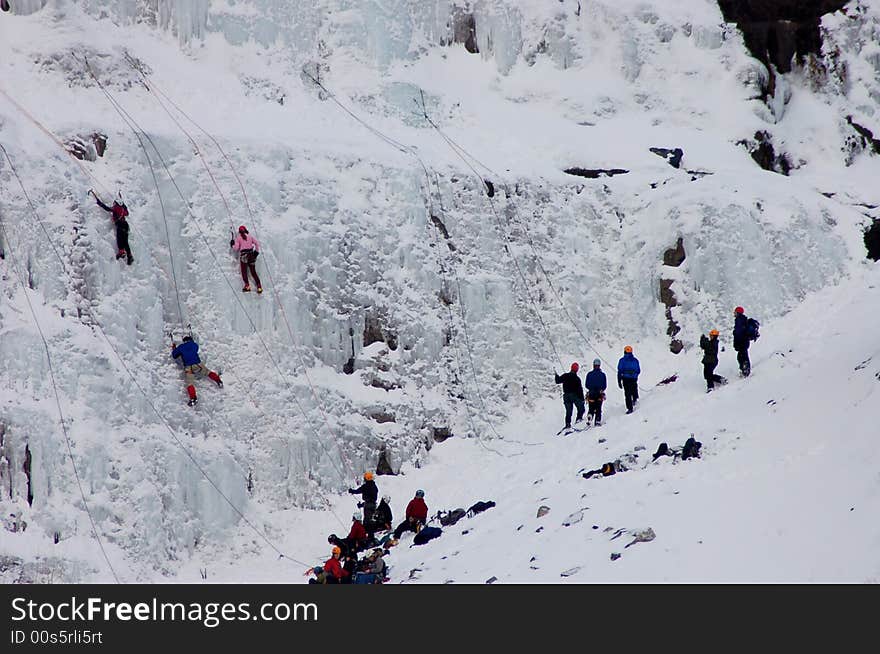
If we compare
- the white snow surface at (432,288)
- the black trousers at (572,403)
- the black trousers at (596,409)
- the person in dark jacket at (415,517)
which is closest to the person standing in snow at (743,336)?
the white snow surface at (432,288)

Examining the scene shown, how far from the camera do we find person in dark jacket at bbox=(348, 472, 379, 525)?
21562 millimetres

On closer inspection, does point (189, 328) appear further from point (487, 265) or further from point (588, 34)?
point (588, 34)

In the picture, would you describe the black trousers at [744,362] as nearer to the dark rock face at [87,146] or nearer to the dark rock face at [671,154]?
the dark rock face at [671,154]

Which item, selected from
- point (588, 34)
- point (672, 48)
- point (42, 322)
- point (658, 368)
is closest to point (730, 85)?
point (672, 48)

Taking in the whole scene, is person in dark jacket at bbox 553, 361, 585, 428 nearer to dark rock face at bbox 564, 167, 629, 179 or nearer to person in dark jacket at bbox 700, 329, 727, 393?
person in dark jacket at bbox 700, 329, 727, 393

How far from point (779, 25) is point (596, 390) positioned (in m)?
17.5

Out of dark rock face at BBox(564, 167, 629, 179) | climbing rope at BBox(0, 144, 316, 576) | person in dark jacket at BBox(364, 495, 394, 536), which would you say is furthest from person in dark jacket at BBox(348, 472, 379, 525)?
dark rock face at BBox(564, 167, 629, 179)

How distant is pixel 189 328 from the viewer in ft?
76.8

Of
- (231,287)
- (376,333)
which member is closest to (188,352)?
(231,287)

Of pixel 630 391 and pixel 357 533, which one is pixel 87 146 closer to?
pixel 357 533

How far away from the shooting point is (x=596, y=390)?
75.8 ft

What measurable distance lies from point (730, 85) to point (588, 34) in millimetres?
4427

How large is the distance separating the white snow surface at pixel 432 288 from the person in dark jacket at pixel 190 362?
0.25 meters

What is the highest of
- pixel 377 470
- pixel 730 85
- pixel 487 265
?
pixel 730 85
